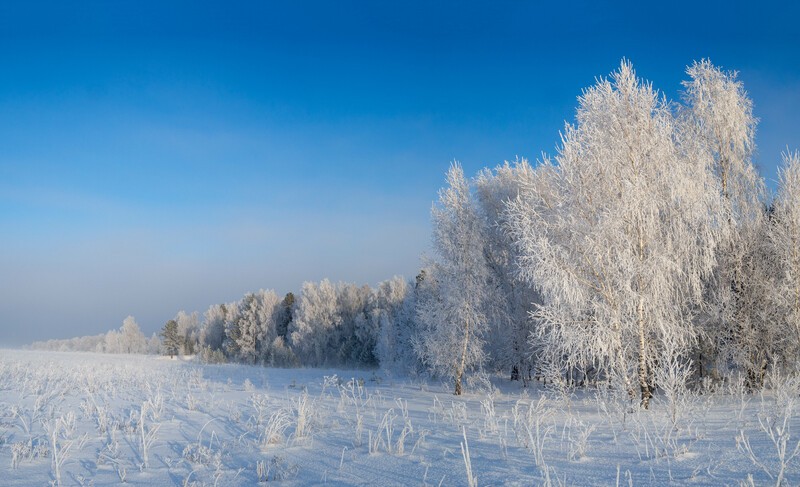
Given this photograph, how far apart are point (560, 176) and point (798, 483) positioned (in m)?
9.85

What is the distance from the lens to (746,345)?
15375 millimetres

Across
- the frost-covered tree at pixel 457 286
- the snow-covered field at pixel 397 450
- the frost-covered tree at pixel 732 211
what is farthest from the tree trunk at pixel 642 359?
the frost-covered tree at pixel 457 286

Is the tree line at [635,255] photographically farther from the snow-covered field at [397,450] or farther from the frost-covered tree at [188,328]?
the frost-covered tree at [188,328]

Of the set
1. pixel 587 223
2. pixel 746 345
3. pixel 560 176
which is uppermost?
pixel 560 176

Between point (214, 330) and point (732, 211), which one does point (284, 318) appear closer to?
point (214, 330)

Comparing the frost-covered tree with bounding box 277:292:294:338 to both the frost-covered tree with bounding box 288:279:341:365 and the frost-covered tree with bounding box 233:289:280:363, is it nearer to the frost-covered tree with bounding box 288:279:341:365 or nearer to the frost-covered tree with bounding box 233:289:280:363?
the frost-covered tree with bounding box 233:289:280:363

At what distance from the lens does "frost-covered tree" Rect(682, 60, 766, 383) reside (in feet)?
50.4

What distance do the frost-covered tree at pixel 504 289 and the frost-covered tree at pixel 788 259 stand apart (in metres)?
8.13

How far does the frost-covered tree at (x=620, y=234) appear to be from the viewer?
12383 mm

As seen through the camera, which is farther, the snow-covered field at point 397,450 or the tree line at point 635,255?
the tree line at point 635,255

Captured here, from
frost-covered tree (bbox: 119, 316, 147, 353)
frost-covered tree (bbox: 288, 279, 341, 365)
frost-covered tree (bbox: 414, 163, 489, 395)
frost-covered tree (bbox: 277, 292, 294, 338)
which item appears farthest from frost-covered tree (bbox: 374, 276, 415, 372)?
frost-covered tree (bbox: 119, 316, 147, 353)

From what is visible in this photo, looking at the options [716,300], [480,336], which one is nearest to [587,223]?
[716,300]

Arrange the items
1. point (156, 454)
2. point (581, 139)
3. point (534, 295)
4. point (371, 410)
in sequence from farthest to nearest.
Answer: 1. point (534, 295)
2. point (581, 139)
3. point (371, 410)
4. point (156, 454)

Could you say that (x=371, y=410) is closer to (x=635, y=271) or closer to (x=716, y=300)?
(x=635, y=271)
